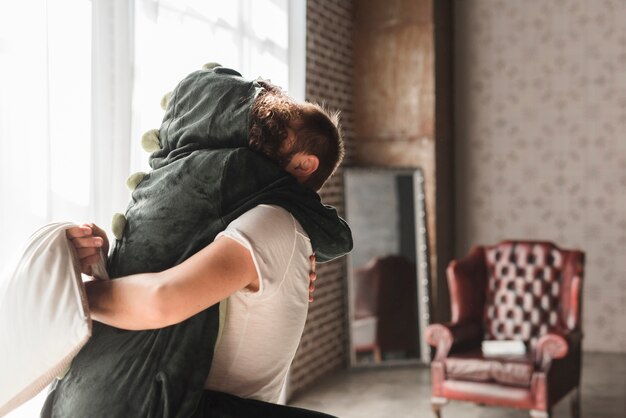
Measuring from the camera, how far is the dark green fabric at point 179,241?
134cm

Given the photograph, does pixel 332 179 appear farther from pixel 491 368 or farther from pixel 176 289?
pixel 176 289

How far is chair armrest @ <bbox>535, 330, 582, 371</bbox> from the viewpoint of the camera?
4.03m

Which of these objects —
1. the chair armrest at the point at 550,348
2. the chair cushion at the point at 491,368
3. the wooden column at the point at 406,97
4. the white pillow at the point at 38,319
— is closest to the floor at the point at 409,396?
the chair cushion at the point at 491,368

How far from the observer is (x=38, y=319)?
1.25 m

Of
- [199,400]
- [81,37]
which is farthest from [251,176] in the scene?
[81,37]

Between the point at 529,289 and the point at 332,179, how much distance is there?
1621 millimetres

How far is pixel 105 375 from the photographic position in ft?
4.42

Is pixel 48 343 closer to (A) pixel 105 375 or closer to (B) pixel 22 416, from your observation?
(A) pixel 105 375

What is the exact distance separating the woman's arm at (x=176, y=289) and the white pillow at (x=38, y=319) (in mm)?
46

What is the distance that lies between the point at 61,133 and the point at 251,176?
1536 mm

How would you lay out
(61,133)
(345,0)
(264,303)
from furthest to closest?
(345,0) → (61,133) → (264,303)

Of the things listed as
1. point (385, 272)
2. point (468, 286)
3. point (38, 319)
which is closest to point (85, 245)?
point (38, 319)

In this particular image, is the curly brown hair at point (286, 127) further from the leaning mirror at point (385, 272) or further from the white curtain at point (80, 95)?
the leaning mirror at point (385, 272)

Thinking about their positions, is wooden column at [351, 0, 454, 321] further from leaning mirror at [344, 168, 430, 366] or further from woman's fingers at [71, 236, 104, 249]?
woman's fingers at [71, 236, 104, 249]
